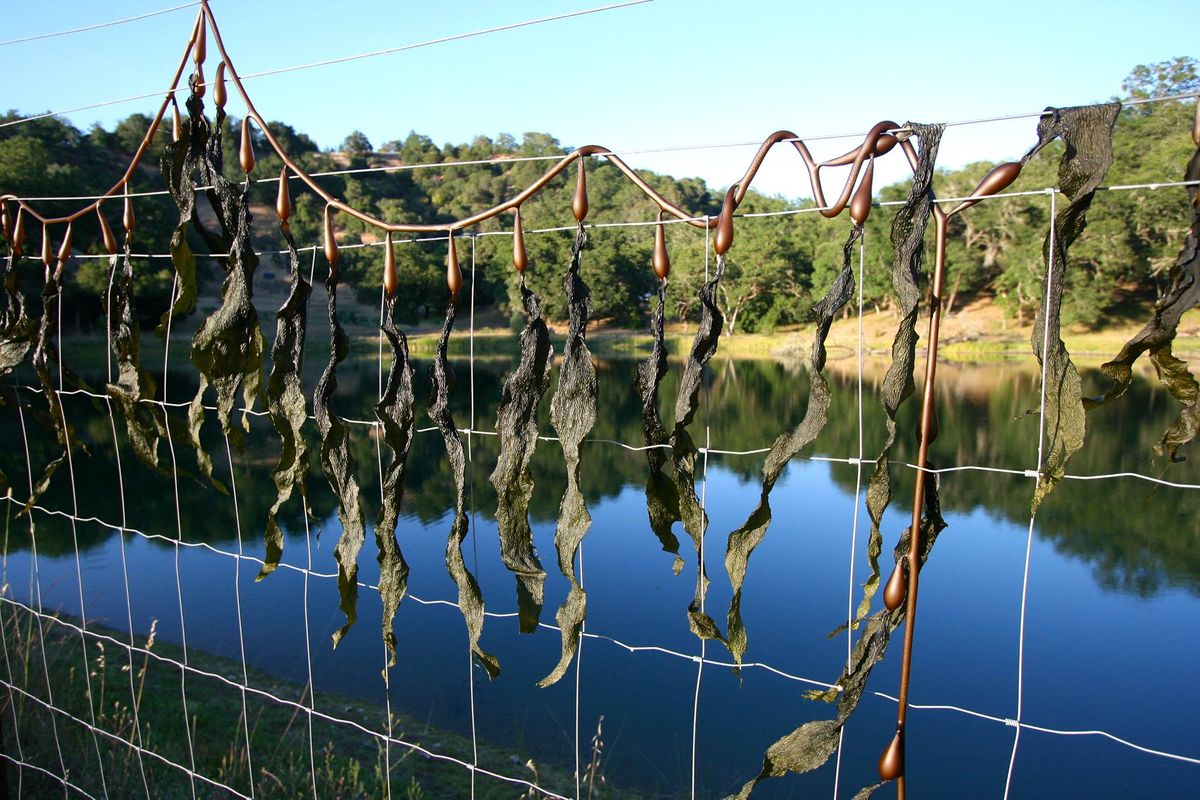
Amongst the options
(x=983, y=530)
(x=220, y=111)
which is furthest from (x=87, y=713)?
(x=983, y=530)

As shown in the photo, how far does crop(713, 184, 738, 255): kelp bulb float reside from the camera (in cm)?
121

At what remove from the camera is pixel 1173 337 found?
1038 millimetres

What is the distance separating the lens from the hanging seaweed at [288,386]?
1.61 metres

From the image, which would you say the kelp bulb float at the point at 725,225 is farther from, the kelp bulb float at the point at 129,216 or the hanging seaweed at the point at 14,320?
the hanging seaweed at the point at 14,320

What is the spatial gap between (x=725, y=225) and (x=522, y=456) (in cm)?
47

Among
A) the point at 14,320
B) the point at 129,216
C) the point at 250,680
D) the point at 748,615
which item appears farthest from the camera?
the point at 748,615

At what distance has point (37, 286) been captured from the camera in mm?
14109

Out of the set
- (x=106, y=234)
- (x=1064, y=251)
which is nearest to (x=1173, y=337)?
(x=1064, y=251)

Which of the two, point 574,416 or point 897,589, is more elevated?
point 574,416

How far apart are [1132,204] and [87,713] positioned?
19.0 metres

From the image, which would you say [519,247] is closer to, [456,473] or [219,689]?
[456,473]

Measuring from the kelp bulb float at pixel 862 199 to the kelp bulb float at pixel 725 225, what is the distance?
0.16 m

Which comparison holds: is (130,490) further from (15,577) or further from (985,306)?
(985,306)

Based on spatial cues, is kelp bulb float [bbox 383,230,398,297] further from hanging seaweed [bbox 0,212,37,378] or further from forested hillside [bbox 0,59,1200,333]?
forested hillside [bbox 0,59,1200,333]
